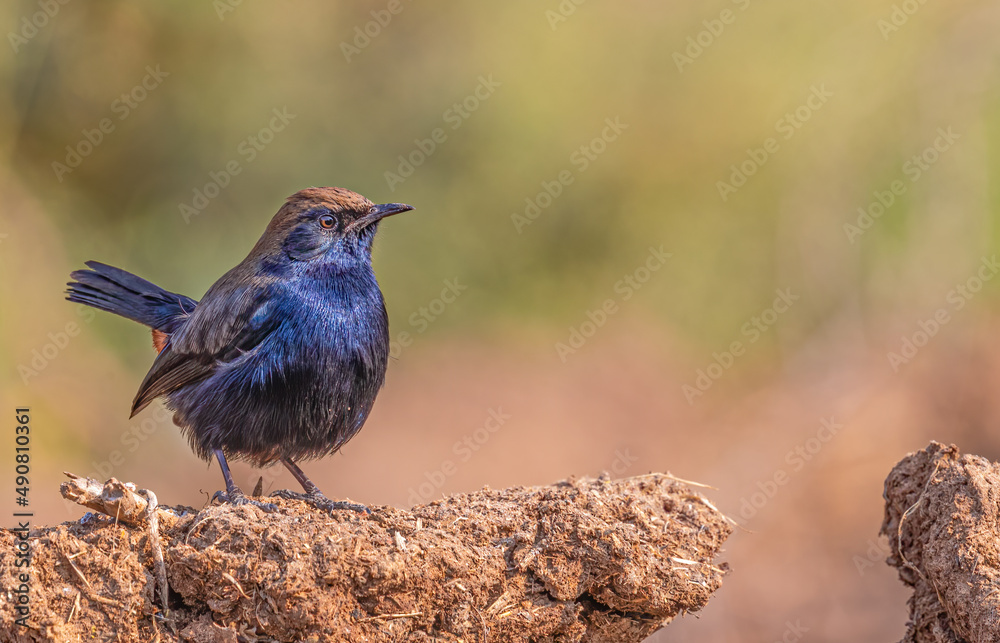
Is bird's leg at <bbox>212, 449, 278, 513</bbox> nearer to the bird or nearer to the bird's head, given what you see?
the bird

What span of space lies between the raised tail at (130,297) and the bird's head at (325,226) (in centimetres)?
127

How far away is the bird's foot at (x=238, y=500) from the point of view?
4160 mm

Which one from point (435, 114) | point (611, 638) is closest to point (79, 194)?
point (435, 114)

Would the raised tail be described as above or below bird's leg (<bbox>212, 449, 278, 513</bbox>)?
above

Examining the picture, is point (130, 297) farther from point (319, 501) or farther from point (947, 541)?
point (947, 541)

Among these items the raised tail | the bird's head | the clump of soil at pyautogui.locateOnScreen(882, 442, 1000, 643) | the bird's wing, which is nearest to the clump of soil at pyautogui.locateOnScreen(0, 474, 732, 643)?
the clump of soil at pyautogui.locateOnScreen(882, 442, 1000, 643)

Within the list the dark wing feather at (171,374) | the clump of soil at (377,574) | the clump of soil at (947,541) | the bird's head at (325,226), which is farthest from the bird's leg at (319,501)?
the clump of soil at (947,541)

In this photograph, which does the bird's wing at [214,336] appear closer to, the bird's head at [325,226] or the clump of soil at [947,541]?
the bird's head at [325,226]

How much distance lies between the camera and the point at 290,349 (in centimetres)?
482

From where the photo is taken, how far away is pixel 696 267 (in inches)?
500

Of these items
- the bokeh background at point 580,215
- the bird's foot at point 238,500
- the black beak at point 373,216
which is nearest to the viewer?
the bird's foot at point 238,500

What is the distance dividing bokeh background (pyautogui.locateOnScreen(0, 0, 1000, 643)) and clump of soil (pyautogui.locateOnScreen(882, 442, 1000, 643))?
5518mm

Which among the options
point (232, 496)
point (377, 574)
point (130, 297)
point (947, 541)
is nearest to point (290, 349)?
point (232, 496)

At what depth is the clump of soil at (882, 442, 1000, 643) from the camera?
12.6 feet
